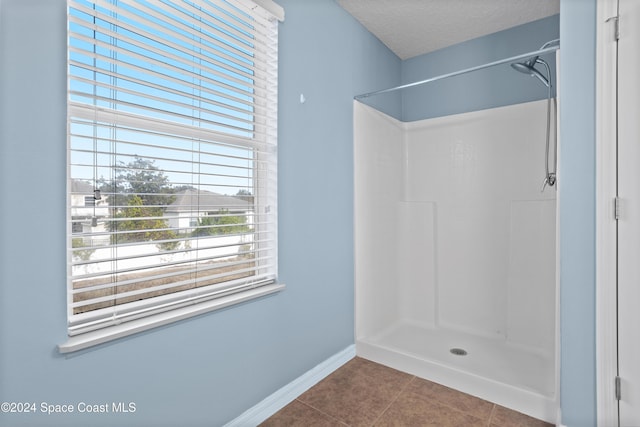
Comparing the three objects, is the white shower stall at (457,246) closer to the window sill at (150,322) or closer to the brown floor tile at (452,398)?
the brown floor tile at (452,398)

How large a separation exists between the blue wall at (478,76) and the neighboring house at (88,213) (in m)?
2.63

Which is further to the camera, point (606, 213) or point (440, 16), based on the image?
point (440, 16)

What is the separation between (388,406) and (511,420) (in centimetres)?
61

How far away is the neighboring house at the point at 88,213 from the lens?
113cm

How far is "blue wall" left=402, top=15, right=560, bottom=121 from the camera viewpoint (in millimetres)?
2453

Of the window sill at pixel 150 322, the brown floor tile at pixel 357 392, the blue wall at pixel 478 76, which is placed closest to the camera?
the window sill at pixel 150 322

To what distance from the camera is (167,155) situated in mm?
1377

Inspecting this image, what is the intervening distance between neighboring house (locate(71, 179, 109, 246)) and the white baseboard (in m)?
1.02

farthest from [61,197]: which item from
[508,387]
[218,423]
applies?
[508,387]

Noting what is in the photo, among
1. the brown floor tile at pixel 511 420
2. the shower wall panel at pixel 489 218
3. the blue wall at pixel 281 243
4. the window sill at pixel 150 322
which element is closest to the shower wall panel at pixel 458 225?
the shower wall panel at pixel 489 218

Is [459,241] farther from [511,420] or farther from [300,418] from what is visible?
[300,418]

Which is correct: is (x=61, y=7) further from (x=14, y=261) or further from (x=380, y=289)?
(x=380, y=289)

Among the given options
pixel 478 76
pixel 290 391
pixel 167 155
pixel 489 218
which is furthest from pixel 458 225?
pixel 167 155

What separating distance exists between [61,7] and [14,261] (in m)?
0.81
